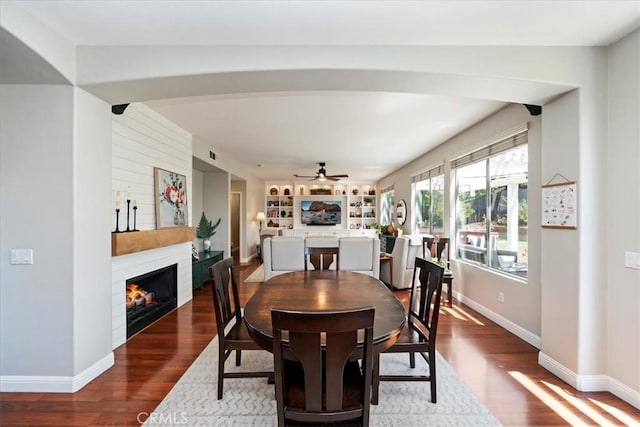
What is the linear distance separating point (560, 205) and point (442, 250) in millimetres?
2315

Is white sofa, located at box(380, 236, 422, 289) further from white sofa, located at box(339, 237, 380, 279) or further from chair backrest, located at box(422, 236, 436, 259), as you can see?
white sofa, located at box(339, 237, 380, 279)

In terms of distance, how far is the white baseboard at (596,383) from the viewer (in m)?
2.17

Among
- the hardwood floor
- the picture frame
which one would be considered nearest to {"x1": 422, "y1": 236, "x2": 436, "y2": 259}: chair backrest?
the hardwood floor

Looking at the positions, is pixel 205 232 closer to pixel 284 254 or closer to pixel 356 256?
pixel 284 254

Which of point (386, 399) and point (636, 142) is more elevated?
point (636, 142)

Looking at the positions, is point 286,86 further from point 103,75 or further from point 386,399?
point 386,399

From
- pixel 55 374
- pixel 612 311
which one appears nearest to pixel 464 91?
pixel 612 311

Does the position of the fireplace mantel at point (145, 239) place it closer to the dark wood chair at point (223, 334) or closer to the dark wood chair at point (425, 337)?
the dark wood chair at point (223, 334)

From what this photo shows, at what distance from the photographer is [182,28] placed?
2127 mm

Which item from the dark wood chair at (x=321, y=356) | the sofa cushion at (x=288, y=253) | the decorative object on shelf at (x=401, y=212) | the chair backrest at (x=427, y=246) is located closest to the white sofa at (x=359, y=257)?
the sofa cushion at (x=288, y=253)

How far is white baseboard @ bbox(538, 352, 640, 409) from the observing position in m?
2.17

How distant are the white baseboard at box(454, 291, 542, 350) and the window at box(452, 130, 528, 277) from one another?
58 centimetres

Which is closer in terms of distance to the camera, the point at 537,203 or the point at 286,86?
the point at 286,86

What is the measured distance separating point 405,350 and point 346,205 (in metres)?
9.03
